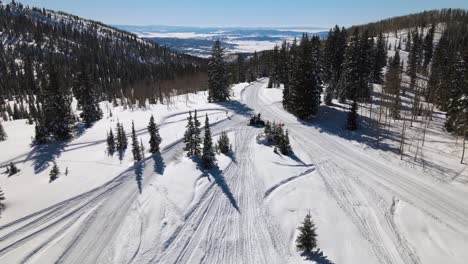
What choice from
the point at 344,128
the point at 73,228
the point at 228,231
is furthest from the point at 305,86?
the point at 73,228

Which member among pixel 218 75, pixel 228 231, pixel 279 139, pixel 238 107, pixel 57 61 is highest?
pixel 57 61

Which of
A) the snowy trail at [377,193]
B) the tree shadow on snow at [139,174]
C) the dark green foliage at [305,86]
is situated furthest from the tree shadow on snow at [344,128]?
the tree shadow on snow at [139,174]

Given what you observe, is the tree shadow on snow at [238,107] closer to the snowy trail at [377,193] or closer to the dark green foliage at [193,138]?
the snowy trail at [377,193]

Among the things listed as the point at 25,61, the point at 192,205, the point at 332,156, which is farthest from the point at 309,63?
the point at 25,61

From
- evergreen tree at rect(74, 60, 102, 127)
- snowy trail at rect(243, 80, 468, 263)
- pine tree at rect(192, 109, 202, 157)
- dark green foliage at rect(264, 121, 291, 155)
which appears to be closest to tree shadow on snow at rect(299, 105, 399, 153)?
snowy trail at rect(243, 80, 468, 263)

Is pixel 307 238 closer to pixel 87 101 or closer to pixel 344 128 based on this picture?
pixel 344 128

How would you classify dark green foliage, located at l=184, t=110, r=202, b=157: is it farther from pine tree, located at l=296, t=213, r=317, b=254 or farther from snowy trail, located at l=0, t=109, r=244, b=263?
pine tree, located at l=296, t=213, r=317, b=254

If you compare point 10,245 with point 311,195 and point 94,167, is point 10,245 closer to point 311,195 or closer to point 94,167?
point 94,167
